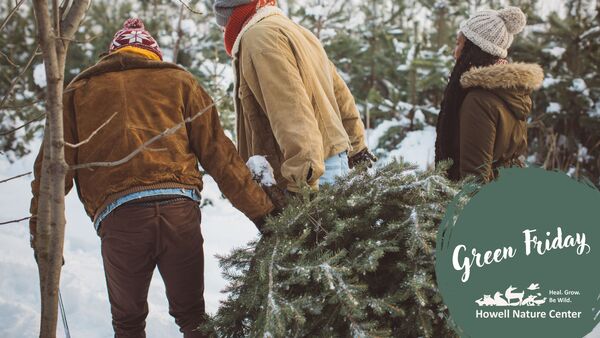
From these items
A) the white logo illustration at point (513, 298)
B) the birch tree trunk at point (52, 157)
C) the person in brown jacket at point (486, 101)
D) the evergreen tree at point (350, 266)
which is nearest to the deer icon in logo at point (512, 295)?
the white logo illustration at point (513, 298)

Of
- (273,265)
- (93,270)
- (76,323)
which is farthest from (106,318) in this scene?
(273,265)

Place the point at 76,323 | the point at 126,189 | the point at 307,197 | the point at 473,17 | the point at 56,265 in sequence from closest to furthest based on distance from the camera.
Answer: the point at 56,265
the point at 307,197
the point at 126,189
the point at 473,17
the point at 76,323

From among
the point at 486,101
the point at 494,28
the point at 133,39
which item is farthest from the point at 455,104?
the point at 133,39

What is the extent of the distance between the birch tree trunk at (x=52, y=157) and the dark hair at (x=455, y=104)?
6.87ft

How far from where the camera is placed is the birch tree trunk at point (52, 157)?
6.06ft

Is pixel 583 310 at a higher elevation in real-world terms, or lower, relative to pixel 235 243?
lower

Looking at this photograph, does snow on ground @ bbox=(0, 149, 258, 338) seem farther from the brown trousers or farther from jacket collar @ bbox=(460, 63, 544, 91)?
jacket collar @ bbox=(460, 63, 544, 91)

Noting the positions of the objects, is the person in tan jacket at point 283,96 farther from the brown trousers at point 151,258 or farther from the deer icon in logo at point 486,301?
the deer icon in logo at point 486,301

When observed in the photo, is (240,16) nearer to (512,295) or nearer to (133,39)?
(133,39)

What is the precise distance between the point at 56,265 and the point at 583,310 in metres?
1.93

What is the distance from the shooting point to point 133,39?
2617 mm

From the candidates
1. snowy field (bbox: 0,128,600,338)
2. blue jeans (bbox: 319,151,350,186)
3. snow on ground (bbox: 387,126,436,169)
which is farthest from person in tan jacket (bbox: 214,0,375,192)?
snow on ground (bbox: 387,126,436,169)

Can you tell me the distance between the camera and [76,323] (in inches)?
146

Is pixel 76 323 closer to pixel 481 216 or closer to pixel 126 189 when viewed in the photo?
pixel 126 189
